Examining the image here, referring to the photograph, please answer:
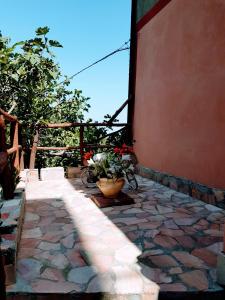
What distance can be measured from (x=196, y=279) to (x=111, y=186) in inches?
98.7

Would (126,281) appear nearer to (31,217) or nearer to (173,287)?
(173,287)

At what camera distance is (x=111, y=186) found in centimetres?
468

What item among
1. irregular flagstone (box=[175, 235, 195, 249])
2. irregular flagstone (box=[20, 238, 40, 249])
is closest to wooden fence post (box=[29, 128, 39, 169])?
irregular flagstone (box=[20, 238, 40, 249])

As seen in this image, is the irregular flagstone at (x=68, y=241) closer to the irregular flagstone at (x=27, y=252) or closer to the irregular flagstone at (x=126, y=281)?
the irregular flagstone at (x=27, y=252)

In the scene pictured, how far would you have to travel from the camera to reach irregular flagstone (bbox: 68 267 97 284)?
2.32 m

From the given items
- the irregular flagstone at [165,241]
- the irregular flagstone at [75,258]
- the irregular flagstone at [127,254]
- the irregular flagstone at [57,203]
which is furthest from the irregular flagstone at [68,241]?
the irregular flagstone at [57,203]

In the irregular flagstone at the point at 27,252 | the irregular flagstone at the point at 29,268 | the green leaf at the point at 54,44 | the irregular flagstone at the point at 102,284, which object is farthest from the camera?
the green leaf at the point at 54,44

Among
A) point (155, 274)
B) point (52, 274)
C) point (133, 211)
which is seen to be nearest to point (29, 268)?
point (52, 274)

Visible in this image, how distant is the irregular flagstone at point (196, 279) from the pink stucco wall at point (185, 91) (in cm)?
222

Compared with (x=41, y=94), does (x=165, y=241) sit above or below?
below

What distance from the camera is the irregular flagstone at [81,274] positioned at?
7.63ft

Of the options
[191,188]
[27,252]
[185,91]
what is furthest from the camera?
[185,91]

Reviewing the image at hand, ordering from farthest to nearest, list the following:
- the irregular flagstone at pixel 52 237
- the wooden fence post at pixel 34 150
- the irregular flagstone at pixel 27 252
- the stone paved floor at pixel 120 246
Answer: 1. the wooden fence post at pixel 34 150
2. the irregular flagstone at pixel 52 237
3. the irregular flagstone at pixel 27 252
4. the stone paved floor at pixel 120 246

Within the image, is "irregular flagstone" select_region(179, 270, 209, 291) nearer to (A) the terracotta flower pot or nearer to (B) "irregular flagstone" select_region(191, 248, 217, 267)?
(B) "irregular flagstone" select_region(191, 248, 217, 267)
